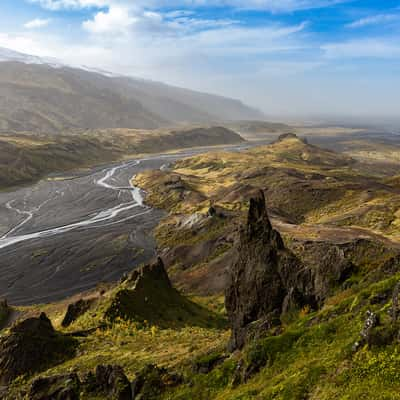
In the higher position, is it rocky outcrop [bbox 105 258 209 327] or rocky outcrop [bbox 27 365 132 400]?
rocky outcrop [bbox 27 365 132 400]

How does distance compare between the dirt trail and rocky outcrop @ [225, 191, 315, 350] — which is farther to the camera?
the dirt trail

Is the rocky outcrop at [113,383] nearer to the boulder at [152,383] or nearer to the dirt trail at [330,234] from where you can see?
the boulder at [152,383]

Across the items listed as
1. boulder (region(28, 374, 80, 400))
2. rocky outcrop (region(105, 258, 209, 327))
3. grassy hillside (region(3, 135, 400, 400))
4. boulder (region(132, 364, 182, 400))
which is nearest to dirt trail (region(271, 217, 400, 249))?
grassy hillside (region(3, 135, 400, 400))

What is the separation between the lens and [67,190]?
457 feet

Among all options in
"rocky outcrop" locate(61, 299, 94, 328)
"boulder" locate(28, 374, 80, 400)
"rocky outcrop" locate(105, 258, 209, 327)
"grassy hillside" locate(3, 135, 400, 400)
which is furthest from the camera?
"rocky outcrop" locate(61, 299, 94, 328)

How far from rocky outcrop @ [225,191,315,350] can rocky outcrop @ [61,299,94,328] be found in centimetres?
2033

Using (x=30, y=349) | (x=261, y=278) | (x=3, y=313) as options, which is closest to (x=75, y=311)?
(x=30, y=349)

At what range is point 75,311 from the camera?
40156 mm

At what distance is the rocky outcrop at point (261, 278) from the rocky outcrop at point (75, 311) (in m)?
20.3

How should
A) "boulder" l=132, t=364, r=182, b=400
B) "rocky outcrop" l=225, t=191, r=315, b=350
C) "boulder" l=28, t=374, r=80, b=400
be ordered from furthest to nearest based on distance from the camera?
"rocky outcrop" l=225, t=191, r=315, b=350 < "boulder" l=28, t=374, r=80, b=400 < "boulder" l=132, t=364, r=182, b=400

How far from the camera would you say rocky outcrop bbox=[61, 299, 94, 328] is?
3892 centimetres

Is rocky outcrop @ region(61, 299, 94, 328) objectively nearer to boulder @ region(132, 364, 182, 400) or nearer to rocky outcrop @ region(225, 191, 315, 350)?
rocky outcrop @ region(225, 191, 315, 350)

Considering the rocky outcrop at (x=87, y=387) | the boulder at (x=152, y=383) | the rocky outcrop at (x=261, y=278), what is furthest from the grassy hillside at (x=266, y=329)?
the rocky outcrop at (x=261, y=278)

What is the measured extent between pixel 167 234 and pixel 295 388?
71979 mm
